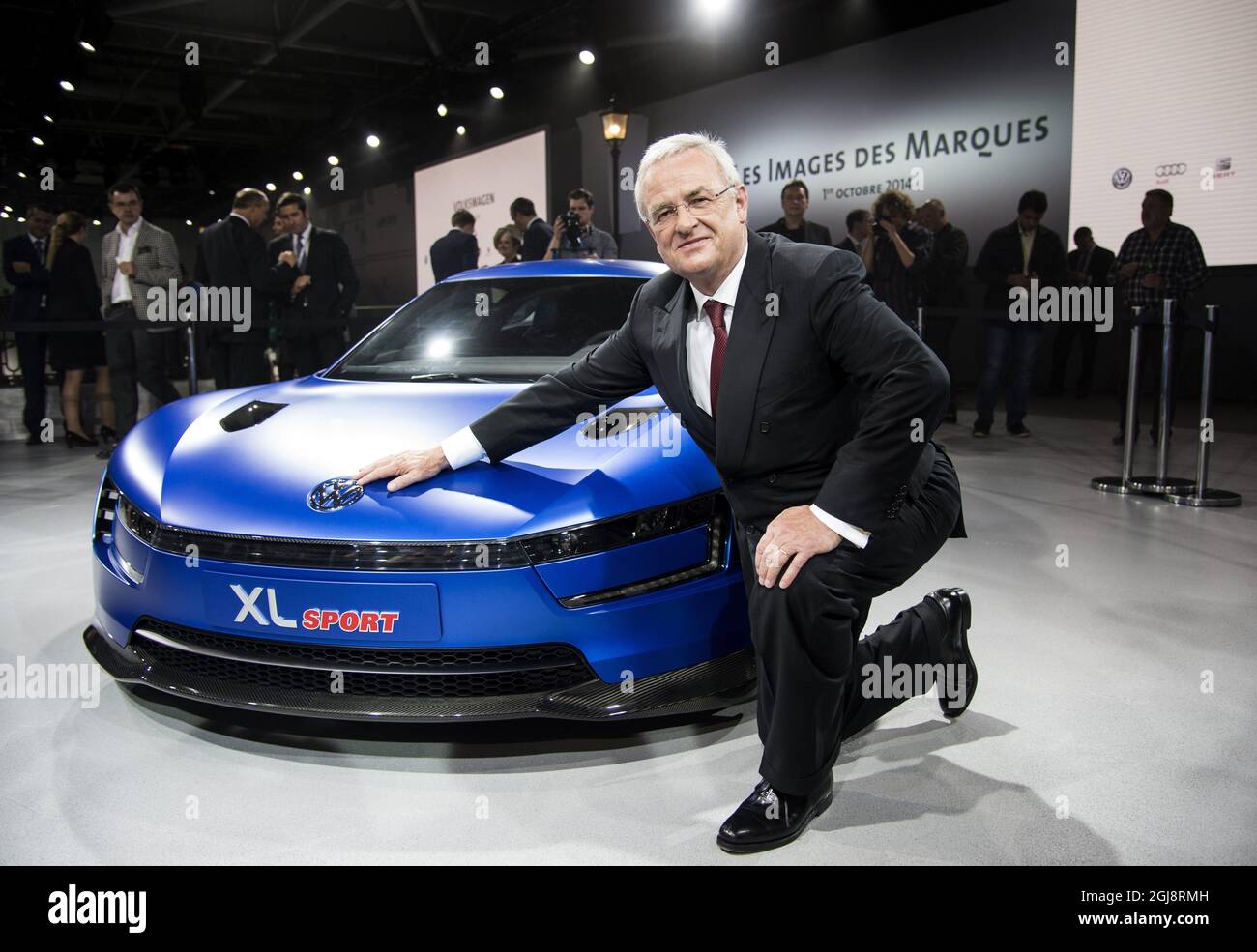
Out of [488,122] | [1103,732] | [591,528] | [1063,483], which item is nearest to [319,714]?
[591,528]

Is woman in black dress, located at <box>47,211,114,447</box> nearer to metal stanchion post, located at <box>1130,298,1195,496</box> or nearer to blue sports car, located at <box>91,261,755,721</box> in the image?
blue sports car, located at <box>91,261,755,721</box>

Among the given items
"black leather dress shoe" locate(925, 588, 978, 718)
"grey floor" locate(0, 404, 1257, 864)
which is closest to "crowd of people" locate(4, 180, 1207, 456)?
"grey floor" locate(0, 404, 1257, 864)

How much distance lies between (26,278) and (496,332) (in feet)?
18.5

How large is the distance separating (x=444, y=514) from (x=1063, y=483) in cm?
426

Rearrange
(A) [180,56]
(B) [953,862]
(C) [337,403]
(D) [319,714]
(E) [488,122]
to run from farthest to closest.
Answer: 1. (E) [488,122]
2. (A) [180,56]
3. (C) [337,403]
4. (D) [319,714]
5. (B) [953,862]

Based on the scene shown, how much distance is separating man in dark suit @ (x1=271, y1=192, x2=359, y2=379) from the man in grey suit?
0.87 metres

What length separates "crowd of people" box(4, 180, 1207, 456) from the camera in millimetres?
6039

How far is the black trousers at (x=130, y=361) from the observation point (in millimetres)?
6621

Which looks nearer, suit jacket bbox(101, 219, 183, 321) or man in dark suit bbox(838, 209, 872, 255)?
suit jacket bbox(101, 219, 183, 321)

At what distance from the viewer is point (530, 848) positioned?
1718 mm

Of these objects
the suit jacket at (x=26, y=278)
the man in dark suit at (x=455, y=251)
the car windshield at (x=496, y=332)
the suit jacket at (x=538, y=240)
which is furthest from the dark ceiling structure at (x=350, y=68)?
the car windshield at (x=496, y=332)

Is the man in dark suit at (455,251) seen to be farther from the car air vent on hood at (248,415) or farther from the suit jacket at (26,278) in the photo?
the car air vent on hood at (248,415)
